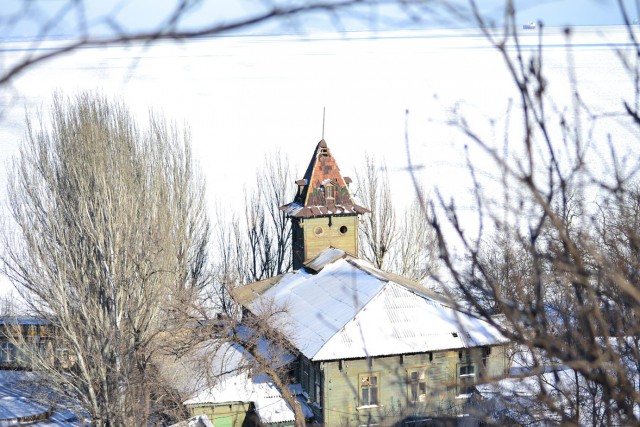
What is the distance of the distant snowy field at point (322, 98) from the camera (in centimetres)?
4203

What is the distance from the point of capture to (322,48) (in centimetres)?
10300

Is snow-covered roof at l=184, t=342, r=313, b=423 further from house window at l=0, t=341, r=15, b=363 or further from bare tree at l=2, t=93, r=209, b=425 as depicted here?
house window at l=0, t=341, r=15, b=363

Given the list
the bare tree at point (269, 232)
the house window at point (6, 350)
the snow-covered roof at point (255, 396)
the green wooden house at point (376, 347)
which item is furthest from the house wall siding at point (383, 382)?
the house window at point (6, 350)

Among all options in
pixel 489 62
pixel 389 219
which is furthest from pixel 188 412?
pixel 489 62

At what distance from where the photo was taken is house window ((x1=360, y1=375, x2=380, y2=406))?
52.9 ft

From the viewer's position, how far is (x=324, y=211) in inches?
830

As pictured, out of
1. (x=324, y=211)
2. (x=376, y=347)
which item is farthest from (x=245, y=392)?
(x=324, y=211)

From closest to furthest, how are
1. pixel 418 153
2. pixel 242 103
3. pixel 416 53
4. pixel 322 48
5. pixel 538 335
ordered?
pixel 538 335, pixel 418 153, pixel 242 103, pixel 416 53, pixel 322 48

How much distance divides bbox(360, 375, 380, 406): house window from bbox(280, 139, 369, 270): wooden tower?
569 centimetres

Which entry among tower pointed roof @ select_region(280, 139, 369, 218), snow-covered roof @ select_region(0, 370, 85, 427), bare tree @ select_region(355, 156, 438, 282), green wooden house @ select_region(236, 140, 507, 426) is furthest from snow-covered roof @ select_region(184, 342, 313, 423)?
bare tree @ select_region(355, 156, 438, 282)

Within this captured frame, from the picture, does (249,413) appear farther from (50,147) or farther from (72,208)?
(50,147)

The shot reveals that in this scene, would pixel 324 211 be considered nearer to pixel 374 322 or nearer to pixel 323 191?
pixel 323 191

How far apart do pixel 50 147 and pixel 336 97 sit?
150 ft

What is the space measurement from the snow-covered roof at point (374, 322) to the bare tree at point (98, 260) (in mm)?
2999
